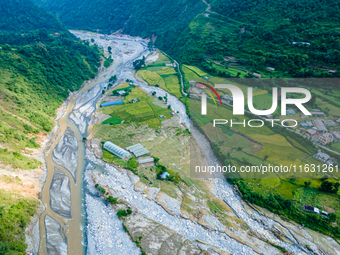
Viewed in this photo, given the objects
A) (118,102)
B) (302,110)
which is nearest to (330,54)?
(302,110)

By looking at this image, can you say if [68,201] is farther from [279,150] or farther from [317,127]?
[317,127]

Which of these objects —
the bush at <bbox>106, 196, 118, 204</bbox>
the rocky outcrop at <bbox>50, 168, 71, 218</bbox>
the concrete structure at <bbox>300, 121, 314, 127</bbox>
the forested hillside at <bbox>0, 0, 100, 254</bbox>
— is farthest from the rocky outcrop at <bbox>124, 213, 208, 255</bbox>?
the concrete structure at <bbox>300, 121, 314, 127</bbox>

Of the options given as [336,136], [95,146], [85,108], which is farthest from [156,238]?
[85,108]

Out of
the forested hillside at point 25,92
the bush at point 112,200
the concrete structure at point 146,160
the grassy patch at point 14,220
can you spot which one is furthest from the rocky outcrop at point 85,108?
the bush at point 112,200

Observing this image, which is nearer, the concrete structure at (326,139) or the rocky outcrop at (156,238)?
the rocky outcrop at (156,238)

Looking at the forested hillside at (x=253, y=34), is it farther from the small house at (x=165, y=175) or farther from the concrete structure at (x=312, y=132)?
the small house at (x=165, y=175)

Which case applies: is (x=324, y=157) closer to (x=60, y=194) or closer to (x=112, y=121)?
(x=112, y=121)

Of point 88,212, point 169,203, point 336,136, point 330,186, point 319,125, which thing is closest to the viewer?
point 88,212
